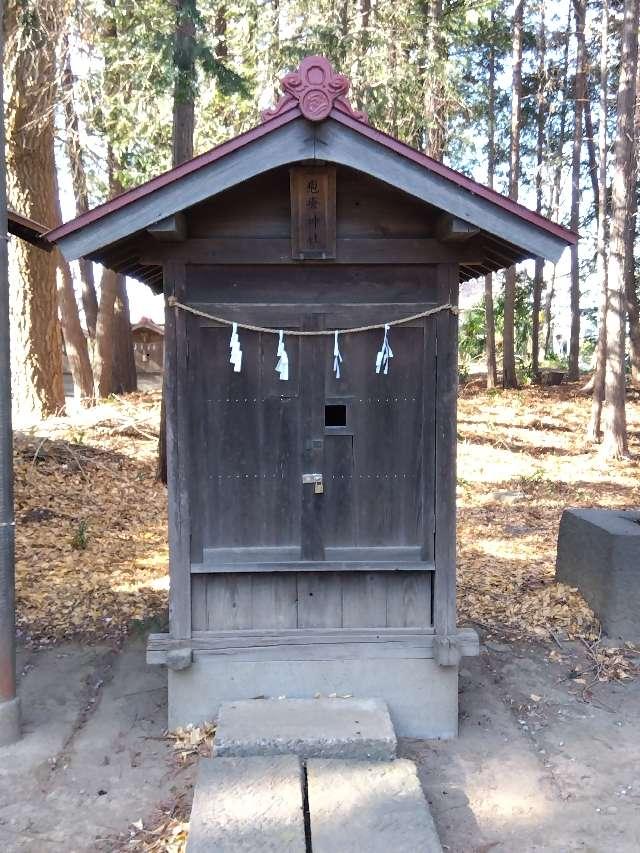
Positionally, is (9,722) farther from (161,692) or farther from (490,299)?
(490,299)

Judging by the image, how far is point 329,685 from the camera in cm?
456

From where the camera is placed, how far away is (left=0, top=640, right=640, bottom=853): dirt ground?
358cm

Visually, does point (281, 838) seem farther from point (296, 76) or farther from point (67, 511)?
point (67, 511)

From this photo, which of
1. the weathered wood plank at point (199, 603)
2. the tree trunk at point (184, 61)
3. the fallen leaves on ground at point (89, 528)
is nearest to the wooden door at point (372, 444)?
the weathered wood plank at point (199, 603)

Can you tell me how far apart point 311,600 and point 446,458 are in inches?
48.7

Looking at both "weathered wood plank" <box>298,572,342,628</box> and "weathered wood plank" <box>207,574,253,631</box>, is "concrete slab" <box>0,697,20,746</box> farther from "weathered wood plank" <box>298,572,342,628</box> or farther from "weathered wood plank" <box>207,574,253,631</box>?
"weathered wood plank" <box>298,572,342,628</box>

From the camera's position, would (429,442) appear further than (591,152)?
No

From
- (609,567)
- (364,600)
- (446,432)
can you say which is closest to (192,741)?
(364,600)

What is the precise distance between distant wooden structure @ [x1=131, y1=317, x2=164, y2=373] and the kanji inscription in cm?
3185

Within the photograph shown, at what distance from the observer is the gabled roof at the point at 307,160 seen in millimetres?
4000

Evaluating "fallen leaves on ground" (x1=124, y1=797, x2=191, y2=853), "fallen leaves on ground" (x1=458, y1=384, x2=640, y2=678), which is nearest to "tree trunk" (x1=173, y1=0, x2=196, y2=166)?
"fallen leaves on ground" (x1=458, y1=384, x2=640, y2=678)

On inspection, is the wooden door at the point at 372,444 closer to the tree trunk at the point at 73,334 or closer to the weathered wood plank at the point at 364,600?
the weathered wood plank at the point at 364,600

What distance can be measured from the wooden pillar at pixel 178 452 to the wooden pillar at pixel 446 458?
5.10 feet

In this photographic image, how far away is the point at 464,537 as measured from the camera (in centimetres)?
942
